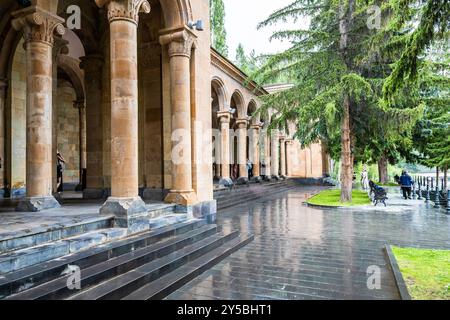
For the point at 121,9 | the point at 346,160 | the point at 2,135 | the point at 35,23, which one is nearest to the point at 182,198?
the point at 121,9

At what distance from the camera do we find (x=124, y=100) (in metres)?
6.01

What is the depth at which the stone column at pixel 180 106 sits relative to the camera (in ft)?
26.3

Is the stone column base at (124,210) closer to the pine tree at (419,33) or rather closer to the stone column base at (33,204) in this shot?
the stone column base at (33,204)

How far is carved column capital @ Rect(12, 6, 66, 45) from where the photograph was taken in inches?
263

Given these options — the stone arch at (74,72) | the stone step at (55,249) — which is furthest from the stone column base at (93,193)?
the stone arch at (74,72)

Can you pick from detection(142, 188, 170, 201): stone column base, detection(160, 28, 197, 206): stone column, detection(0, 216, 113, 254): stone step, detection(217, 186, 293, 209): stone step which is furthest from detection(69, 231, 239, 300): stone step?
detection(217, 186, 293, 209): stone step

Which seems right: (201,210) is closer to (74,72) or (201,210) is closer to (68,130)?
(74,72)

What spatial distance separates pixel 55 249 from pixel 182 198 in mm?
3659

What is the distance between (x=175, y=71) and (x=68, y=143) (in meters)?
12.3

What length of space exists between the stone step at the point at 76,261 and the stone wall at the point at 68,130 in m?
13.7

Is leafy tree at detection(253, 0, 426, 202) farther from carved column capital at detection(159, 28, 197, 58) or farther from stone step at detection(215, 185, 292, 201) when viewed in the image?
carved column capital at detection(159, 28, 197, 58)

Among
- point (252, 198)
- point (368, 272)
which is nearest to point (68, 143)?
point (252, 198)

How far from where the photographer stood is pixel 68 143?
1758 cm

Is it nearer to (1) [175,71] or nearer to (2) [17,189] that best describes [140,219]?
(1) [175,71]
